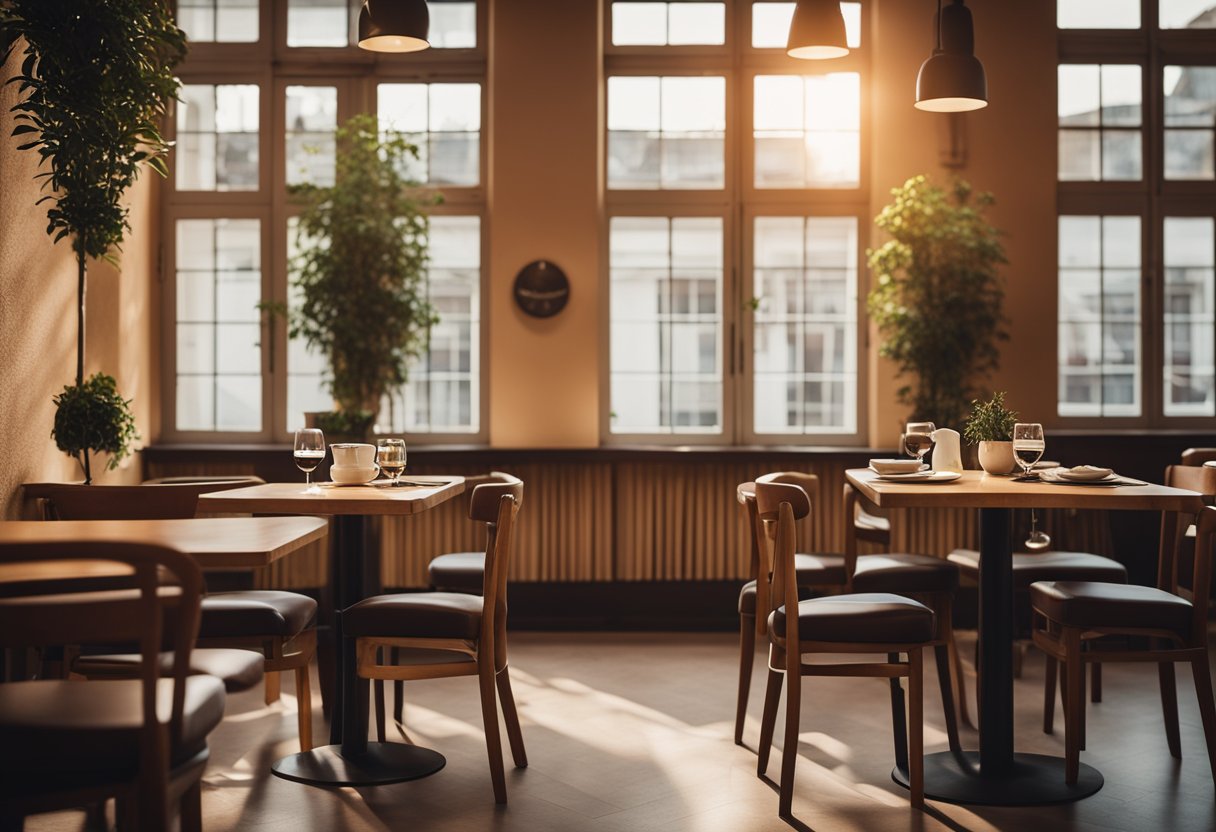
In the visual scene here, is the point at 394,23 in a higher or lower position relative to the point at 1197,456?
higher

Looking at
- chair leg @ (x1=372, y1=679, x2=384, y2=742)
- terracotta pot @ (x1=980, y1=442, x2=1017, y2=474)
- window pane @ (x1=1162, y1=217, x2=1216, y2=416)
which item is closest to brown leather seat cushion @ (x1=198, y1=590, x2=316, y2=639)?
chair leg @ (x1=372, y1=679, x2=384, y2=742)

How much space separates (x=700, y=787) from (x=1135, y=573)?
3.58 metres

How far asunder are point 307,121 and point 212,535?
4.32m

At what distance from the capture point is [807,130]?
20.9 feet

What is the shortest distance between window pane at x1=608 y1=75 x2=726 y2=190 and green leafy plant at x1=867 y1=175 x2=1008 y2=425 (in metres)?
1.07

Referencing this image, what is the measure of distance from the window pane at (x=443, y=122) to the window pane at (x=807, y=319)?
1.61m

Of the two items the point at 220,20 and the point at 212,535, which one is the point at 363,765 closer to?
the point at 212,535

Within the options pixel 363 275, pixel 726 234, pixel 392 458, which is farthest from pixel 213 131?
pixel 392 458

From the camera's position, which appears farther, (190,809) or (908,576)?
(908,576)

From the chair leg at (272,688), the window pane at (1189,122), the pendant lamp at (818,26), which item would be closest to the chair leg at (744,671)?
the chair leg at (272,688)

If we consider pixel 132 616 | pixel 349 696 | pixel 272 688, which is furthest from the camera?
pixel 272 688

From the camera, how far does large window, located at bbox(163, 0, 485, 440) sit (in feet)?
20.8

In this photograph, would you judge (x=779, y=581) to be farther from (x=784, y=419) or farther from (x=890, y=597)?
(x=784, y=419)

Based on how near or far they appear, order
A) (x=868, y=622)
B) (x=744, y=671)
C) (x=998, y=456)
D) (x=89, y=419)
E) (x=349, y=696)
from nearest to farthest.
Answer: (x=868, y=622), (x=349, y=696), (x=998, y=456), (x=744, y=671), (x=89, y=419)
